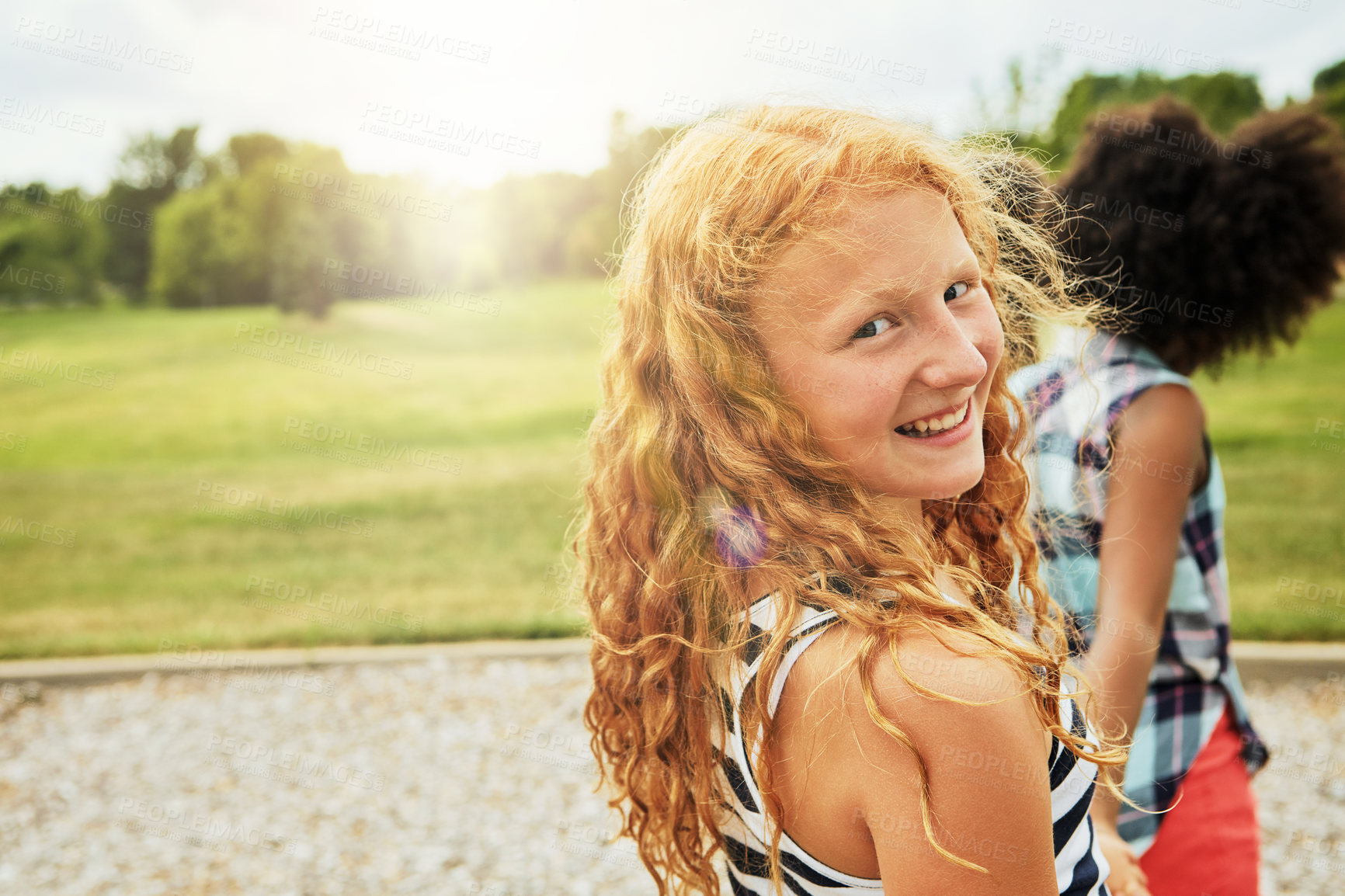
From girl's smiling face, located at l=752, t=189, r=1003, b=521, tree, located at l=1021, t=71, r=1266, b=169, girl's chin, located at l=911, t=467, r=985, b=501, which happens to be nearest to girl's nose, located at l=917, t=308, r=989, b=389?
girl's smiling face, located at l=752, t=189, r=1003, b=521

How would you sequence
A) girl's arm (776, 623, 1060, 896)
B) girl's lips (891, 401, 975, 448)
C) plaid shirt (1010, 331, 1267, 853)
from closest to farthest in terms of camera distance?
girl's arm (776, 623, 1060, 896)
girl's lips (891, 401, 975, 448)
plaid shirt (1010, 331, 1267, 853)

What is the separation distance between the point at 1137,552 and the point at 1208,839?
2.18 ft

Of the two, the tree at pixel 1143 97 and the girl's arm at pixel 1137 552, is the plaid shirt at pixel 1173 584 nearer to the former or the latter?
the girl's arm at pixel 1137 552

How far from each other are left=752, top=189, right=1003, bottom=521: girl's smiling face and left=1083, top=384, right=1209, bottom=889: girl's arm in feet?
2.72

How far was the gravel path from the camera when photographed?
3.98 m

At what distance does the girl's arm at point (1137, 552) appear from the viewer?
1.85 metres

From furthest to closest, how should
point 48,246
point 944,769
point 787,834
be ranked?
point 48,246, point 787,834, point 944,769

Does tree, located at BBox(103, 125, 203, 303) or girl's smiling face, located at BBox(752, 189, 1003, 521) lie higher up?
tree, located at BBox(103, 125, 203, 303)

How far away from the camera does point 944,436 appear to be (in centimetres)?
129

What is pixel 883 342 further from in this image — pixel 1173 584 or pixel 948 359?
pixel 1173 584

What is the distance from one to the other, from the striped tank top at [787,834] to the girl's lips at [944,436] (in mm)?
303

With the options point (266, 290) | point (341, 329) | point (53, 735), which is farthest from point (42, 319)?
point (53, 735)

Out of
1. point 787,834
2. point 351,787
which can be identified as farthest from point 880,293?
point 351,787

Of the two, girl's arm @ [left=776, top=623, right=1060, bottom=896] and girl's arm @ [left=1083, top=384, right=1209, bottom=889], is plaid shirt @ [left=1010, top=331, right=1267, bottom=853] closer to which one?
girl's arm @ [left=1083, top=384, right=1209, bottom=889]
